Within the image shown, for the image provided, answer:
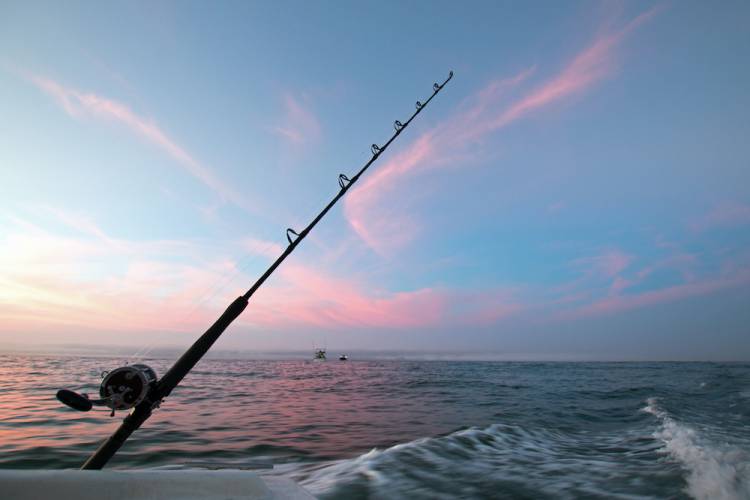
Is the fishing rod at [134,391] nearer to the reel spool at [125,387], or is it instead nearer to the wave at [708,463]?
the reel spool at [125,387]

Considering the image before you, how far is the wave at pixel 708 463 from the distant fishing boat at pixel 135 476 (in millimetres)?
5251

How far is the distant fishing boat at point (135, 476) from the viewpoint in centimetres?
229

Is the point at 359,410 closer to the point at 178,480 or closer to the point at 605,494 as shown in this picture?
the point at 605,494

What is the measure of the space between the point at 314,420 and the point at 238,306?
7855mm

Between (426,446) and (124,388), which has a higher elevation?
(124,388)

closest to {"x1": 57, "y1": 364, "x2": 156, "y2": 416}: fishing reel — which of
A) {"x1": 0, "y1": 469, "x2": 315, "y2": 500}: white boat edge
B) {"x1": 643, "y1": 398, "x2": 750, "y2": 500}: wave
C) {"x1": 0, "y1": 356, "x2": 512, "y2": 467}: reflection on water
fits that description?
{"x1": 0, "y1": 469, "x2": 315, "y2": 500}: white boat edge

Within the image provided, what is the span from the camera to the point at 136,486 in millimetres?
2453

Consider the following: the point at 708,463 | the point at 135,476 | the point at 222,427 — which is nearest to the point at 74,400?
the point at 135,476

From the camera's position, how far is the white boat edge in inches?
88.3

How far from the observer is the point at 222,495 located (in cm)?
249

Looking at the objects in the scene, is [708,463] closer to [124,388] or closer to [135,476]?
[135,476]

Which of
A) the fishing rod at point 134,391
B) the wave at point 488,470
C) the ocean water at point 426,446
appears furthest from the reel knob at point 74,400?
the ocean water at point 426,446

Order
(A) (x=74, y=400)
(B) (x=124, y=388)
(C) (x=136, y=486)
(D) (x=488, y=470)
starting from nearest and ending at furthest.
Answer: (C) (x=136, y=486), (A) (x=74, y=400), (B) (x=124, y=388), (D) (x=488, y=470)

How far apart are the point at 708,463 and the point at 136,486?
25.2ft
